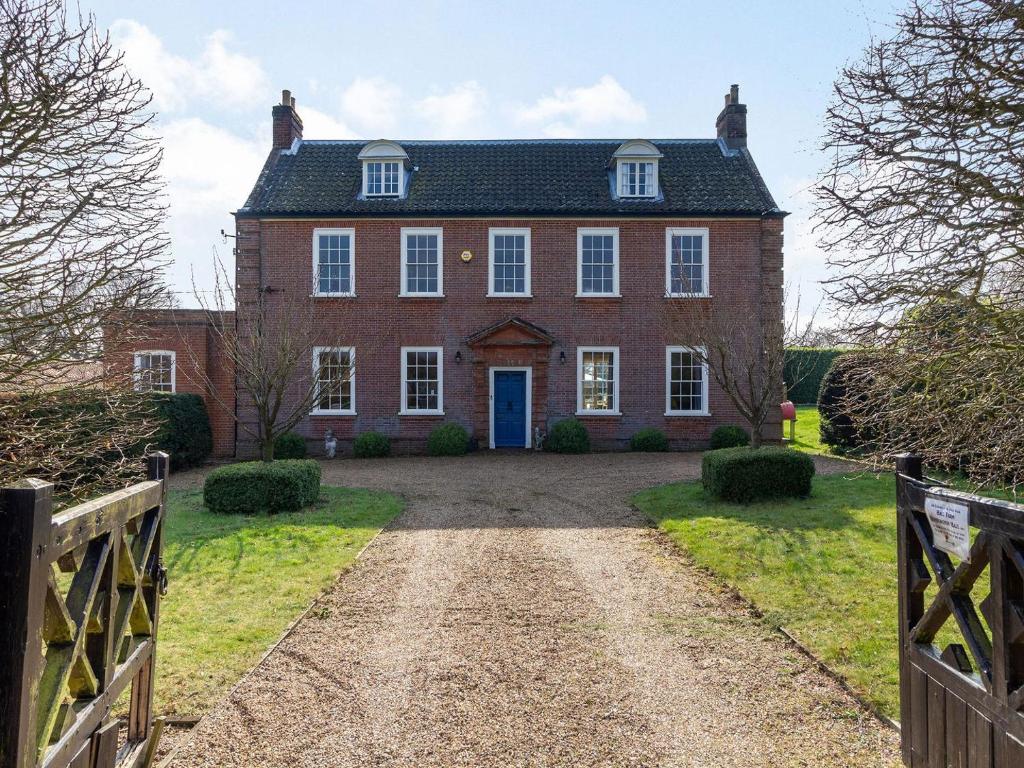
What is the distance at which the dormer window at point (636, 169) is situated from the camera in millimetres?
21344

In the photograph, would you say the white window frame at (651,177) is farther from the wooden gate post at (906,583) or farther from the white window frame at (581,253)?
the wooden gate post at (906,583)

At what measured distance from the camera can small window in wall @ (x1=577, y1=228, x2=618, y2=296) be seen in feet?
69.5

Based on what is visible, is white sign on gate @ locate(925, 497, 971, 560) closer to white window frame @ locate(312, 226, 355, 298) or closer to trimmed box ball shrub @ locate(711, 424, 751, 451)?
trimmed box ball shrub @ locate(711, 424, 751, 451)

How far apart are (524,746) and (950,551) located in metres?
2.63

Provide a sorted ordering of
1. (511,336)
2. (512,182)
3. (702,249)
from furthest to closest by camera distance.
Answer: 1. (512,182)
2. (702,249)
3. (511,336)

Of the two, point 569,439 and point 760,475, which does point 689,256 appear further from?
point 760,475

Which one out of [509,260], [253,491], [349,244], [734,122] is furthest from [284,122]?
[253,491]

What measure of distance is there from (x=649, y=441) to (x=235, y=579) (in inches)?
563

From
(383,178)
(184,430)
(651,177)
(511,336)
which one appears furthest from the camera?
(383,178)

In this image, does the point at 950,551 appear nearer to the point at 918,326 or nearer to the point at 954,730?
the point at 954,730

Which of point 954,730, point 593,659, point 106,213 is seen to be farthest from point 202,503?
point 954,730

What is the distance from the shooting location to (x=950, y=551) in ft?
10.9

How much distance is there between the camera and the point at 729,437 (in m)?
20.2

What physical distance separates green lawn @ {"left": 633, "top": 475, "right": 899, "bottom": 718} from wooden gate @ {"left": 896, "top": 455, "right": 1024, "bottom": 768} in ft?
4.00
